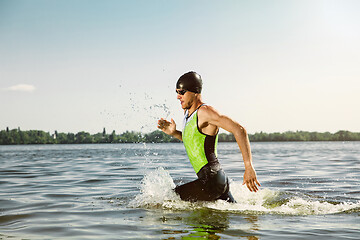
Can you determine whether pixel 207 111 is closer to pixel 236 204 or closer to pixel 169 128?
pixel 169 128

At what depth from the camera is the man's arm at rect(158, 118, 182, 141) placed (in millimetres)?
6992

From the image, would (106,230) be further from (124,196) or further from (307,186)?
(307,186)

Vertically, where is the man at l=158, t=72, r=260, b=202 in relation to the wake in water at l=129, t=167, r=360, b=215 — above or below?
above

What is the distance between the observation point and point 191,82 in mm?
6129

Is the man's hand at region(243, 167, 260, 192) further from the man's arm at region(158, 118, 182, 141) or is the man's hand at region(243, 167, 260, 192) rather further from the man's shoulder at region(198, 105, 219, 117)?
the man's arm at region(158, 118, 182, 141)

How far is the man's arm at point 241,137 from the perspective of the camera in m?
5.18

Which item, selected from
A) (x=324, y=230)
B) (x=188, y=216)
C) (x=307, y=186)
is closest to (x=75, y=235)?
(x=188, y=216)

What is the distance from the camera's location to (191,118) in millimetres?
6051

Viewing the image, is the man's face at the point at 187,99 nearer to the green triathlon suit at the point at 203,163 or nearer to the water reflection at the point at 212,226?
the green triathlon suit at the point at 203,163

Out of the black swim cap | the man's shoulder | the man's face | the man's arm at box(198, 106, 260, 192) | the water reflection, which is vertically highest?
the black swim cap

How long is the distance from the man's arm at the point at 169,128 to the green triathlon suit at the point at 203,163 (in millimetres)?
686

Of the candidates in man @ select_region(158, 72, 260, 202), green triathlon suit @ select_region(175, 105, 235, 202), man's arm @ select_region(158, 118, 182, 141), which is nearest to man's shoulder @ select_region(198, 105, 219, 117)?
man @ select_region(158, 72, 260, 202)

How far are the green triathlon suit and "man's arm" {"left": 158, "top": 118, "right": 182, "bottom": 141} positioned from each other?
686mm

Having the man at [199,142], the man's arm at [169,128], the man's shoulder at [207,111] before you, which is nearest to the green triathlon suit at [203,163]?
the man at [199,142]
